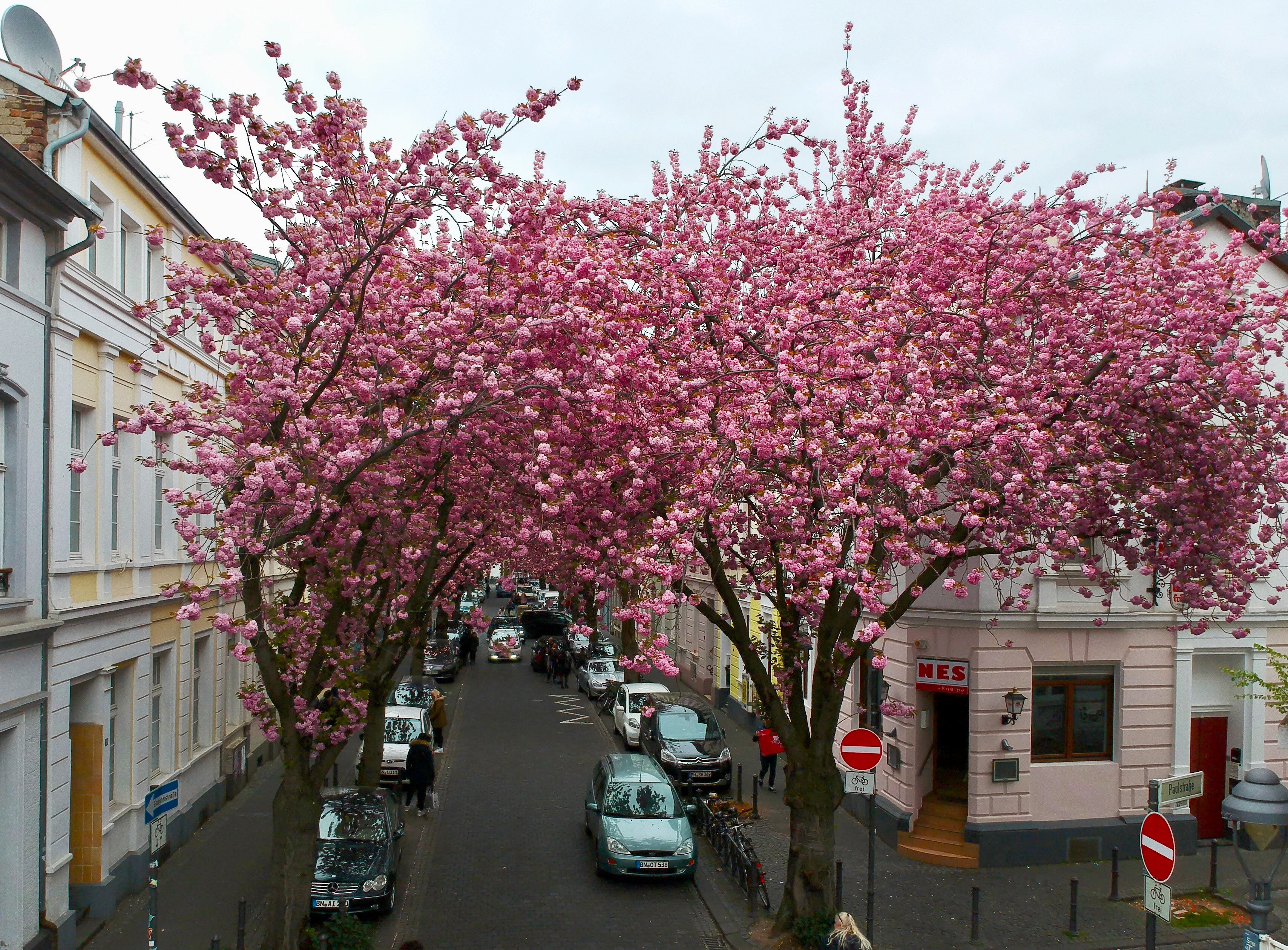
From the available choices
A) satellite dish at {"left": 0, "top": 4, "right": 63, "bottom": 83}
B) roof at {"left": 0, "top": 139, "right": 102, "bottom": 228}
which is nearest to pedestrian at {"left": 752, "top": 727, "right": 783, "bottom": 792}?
roof at {"left": 0, "top": 139, "right": 102, "bottom": 228}

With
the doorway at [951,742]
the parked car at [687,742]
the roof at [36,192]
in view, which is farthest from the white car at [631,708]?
the roof at [36,192]

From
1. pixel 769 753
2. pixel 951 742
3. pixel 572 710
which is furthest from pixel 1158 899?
pixel 572 710

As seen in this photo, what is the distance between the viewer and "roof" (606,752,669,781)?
1645 cm

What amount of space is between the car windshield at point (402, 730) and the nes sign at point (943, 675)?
11998 mm

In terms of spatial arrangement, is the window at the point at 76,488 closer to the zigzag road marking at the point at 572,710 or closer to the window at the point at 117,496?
the window at the point at 117,496

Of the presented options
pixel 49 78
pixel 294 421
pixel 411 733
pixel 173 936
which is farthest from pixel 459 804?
pixel 49 78

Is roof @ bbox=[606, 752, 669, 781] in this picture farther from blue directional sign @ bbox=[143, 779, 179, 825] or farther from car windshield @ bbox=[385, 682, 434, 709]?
car windshield @ bbox=[385, 682, 434, 709]

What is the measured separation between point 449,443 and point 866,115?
6975 mm

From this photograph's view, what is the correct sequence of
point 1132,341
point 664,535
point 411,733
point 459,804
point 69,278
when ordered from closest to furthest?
1. point 664,535
2. point 1132,341
3. point 69,278
4. point 459,804
5. point 411,733

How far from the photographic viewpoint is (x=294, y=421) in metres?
8.91

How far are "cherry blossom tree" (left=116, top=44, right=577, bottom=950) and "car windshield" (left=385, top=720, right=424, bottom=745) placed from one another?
1131 cm

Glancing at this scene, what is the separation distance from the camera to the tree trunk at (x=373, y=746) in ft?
56.6

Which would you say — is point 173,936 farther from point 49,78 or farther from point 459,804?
point 49,78

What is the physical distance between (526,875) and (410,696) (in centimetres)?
1334
